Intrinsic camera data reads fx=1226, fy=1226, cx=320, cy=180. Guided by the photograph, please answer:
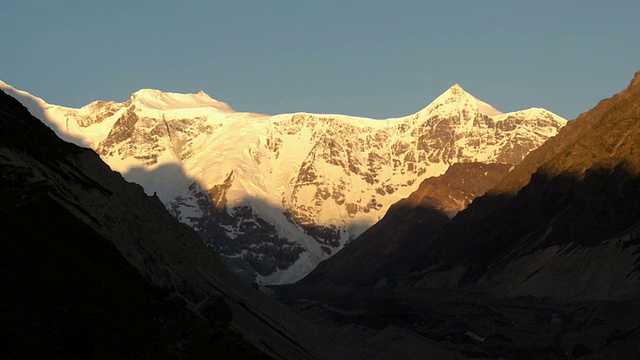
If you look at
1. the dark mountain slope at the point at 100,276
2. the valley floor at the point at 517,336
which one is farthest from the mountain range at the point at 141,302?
the valley floor at the point at 517,336

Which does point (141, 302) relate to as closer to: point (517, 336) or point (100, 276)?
point (100, 276)

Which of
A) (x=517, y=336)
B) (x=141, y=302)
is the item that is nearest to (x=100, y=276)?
(x=141, y=302)

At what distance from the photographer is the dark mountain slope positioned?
214ft

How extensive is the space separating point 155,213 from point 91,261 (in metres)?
56.5

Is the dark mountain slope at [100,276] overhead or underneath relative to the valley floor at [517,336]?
overhead

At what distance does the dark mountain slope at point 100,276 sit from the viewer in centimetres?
6531

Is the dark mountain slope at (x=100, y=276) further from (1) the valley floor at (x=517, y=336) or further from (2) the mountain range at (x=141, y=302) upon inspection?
(1) the valley floor at (x=517, y=336)

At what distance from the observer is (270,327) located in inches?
5015

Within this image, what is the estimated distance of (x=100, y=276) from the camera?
83312 mm

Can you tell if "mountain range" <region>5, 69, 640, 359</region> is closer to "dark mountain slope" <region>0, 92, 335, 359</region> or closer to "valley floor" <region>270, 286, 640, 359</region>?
"dark mountain slope" <region>0, 92, 335, 359</region>

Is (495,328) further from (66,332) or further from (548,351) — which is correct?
(66,332)

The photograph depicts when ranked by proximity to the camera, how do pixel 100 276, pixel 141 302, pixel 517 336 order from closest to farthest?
1. pixel 100 276
2. pixel 141 302
3. pixel 517 336

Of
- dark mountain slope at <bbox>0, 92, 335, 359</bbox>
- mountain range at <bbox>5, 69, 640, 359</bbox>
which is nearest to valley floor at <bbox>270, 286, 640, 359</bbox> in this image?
mountain range at <bbox>5, 69, 640, 359</bbox>

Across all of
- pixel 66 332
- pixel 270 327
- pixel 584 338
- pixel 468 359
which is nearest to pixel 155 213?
pixel 270 327
